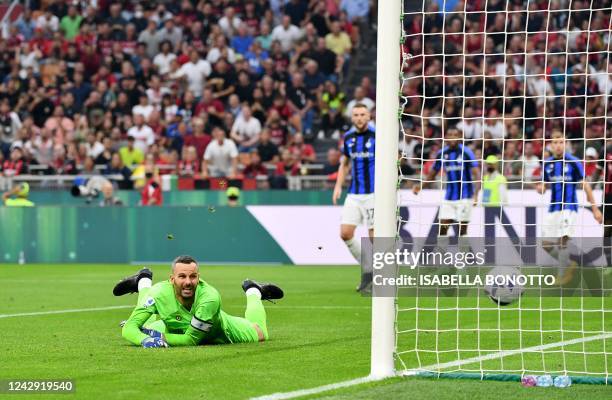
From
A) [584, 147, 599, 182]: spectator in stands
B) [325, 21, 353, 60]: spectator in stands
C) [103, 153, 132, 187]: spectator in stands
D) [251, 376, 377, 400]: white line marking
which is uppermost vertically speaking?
[325, 21, 353, 60]: spectator in stands

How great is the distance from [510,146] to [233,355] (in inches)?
571

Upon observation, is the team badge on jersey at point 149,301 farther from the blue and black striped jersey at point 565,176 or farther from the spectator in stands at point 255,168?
the spectator in stands at point 255,168

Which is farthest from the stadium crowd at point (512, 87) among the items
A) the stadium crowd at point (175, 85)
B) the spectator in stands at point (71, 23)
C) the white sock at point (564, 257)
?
the spectator in stands at point (71, 23)

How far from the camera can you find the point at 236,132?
24906 millimetres

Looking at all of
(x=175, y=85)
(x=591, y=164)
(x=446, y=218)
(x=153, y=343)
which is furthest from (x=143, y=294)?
(x=175, y=85)

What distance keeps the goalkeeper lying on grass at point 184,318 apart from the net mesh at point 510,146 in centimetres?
132

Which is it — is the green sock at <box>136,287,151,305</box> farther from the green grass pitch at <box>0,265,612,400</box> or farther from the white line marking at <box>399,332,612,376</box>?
the white line marking at <box>399,332,612,376</box>

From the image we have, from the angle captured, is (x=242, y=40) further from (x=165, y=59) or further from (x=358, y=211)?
(x=358, y=211)

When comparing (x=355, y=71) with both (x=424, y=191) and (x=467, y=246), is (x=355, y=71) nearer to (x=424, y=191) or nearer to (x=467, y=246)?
(x=424, y=191)

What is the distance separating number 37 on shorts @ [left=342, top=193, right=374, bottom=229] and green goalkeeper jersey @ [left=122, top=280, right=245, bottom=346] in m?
6.01

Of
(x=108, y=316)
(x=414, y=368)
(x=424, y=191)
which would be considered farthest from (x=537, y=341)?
(x=424, y=191)

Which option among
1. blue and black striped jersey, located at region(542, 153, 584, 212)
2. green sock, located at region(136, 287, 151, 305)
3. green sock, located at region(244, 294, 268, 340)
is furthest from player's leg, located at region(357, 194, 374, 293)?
green sock, located at region(136, 287, 151, 305)

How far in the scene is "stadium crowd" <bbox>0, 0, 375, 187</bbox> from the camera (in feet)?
80.3

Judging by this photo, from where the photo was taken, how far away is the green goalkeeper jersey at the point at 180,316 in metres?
8.87
